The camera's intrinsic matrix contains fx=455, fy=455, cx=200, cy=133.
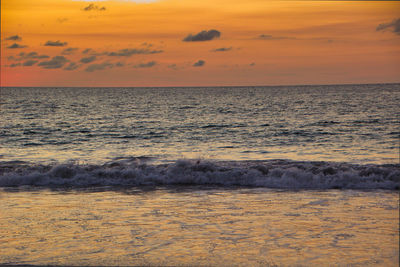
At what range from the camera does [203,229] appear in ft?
30.2

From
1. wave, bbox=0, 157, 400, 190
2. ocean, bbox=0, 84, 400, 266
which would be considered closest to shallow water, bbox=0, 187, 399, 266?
ocean, bbox=0, 84, 400, 266

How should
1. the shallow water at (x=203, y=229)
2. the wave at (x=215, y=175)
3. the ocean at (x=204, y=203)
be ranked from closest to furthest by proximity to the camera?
the shallow water at (x=203, y=229) < the ocean at (x=204, y=203) < the wave at (x=215, y=175)

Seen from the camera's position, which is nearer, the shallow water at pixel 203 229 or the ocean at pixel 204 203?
the shallow water at pixel 203 229

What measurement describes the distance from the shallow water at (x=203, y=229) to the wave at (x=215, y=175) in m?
1.76

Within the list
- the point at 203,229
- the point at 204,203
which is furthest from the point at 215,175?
the point at 203,229

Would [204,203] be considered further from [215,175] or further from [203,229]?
[215,175]

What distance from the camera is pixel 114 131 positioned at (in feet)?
115

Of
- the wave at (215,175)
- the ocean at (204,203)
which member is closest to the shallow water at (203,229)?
the ocean at (204,203)

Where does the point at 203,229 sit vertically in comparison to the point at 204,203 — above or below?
above

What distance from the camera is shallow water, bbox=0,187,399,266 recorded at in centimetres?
750

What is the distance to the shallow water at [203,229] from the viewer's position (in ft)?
24.6

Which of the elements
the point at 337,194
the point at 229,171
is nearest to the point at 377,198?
the point at 337,194

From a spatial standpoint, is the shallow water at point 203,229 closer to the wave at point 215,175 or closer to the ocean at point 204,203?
the ocean at point 204,203

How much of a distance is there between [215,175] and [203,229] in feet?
23.6
